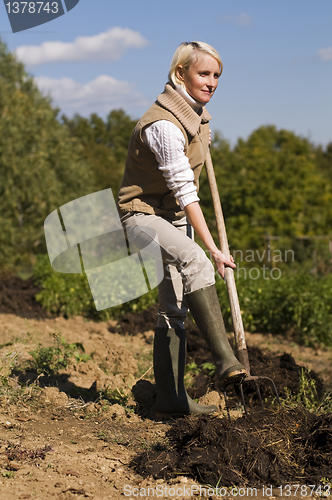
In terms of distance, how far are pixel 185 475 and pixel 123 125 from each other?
2769 centimetres

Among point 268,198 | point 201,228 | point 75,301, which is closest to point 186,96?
point 201,228

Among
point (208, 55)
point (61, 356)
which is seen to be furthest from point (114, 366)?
point (208, 55)

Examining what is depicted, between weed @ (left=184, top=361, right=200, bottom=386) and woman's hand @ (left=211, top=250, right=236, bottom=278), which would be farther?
weed @ (left=184, top=361, right=200, bottom=386)

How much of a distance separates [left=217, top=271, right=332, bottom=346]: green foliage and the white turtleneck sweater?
10.2ft

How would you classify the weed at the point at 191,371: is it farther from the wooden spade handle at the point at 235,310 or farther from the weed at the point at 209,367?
the wooden spade handle at the point at 235,310

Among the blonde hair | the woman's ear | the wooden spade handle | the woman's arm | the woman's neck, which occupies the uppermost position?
the blonde hair

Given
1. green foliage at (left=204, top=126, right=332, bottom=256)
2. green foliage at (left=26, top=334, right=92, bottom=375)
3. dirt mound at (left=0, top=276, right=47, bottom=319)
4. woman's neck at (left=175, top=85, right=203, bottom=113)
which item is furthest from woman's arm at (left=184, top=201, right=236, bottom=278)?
green foliage at (left=204, top=126, right=332, bottom=256)

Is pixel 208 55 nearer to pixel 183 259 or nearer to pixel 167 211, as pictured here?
pixel 167 211

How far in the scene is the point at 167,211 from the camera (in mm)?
2709

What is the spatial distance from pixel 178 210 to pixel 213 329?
75cm

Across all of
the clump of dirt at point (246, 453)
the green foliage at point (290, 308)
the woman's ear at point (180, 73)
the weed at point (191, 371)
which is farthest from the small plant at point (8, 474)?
the green foliage at point (290, 308)

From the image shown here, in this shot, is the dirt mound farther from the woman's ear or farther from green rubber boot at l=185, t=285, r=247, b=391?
the woman's ear

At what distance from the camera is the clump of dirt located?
6.82 feet

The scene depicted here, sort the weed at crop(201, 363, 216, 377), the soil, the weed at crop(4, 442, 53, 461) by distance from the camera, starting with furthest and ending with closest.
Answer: the weed at crop(201, 363, 216, 377) < the weed at crop(4, 442, 53, 461) < the soil
